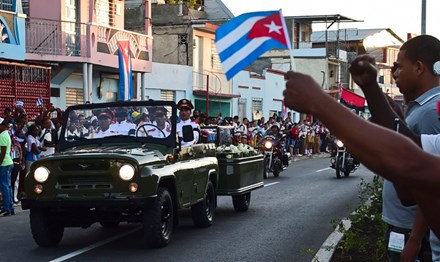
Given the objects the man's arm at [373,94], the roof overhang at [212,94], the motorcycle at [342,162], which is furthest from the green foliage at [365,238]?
the roof overhang at [212,94]

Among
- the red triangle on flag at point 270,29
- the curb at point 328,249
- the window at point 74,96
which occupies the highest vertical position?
the red triangle on flag at point 270,29

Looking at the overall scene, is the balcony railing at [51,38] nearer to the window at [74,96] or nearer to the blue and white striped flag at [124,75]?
the window at [74,96]

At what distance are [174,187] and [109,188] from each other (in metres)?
1.11

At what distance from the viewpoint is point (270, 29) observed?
4402 mm

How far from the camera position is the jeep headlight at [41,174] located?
31.4 ft

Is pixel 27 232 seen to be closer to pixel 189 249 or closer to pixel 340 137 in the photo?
pixel 189 249

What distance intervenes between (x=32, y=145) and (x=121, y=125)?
4646 mm

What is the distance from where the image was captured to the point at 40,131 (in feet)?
50.1

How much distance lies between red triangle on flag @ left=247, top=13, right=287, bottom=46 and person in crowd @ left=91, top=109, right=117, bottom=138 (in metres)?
6.36

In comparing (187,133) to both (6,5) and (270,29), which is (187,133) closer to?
(270,29)

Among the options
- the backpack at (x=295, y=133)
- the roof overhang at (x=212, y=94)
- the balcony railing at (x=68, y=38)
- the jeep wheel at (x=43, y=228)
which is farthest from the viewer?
the roof overhang at (x=212, y=94)

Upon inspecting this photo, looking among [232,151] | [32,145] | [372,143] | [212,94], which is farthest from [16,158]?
[212,94]

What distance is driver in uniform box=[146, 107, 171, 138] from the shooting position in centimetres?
1069

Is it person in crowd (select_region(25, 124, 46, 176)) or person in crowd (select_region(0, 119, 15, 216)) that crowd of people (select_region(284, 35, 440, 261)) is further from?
person in crowd (select_region(25, 124, 46, 176))
